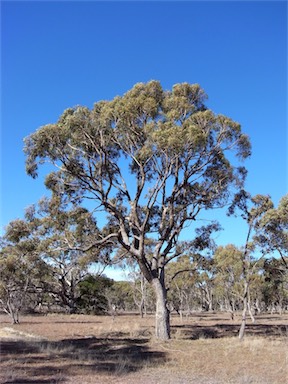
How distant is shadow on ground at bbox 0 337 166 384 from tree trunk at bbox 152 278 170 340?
173 cm

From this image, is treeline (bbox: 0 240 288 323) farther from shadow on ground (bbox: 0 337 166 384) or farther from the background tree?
shadow on ground (bbox: 0 337 166 384)

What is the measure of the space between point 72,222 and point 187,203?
6006mm

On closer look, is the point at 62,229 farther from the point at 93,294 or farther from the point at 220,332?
the point at 93,294

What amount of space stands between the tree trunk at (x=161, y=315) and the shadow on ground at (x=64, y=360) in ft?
5.67

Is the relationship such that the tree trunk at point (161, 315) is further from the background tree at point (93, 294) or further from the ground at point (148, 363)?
the background tree at point (93, 294)

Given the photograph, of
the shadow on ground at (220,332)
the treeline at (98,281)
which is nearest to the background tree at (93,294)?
the treeline at (98,281)

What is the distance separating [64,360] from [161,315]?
717cm

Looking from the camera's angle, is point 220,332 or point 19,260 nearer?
point 19,260

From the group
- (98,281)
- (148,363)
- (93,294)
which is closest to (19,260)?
(148,363)

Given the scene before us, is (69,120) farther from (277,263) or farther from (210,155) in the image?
(277,263)

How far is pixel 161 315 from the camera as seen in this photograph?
18016 mm

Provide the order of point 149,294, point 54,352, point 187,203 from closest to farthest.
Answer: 1. point 54,352
2. point 187,203
3. point 149,294

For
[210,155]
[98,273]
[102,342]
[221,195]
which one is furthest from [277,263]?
[98,273]

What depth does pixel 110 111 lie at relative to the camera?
56.1 feet
